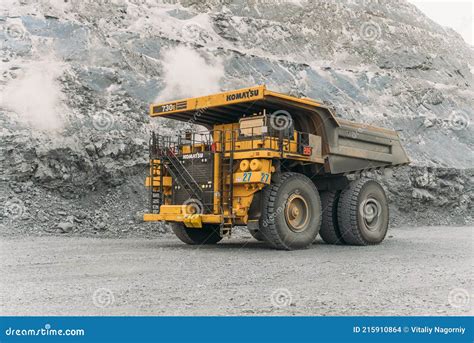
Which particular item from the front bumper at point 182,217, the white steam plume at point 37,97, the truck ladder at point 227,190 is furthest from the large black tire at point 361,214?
the white steam plume at point 37,97

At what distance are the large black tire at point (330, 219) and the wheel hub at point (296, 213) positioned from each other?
179 cm

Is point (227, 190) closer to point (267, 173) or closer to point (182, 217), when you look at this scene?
point (267, 173)

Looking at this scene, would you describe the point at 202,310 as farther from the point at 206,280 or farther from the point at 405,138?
the point at 405,138

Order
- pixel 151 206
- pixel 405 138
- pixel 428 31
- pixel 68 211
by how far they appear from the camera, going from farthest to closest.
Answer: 1. pixel 428 31
2. pixel 405 138
3. pixel 68 211
4. pixel 151 206

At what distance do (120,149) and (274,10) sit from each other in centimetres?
1702

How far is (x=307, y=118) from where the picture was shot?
11297 mm

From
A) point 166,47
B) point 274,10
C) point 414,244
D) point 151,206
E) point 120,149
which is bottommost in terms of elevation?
point 414,244

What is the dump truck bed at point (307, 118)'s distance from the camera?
10383 mm

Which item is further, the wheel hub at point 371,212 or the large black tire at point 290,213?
the wheel hub at point 371,212

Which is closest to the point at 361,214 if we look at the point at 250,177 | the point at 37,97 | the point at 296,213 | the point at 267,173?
the point at 296,213

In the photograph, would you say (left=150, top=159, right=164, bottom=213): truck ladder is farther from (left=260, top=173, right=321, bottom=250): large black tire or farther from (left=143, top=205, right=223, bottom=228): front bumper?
(left=260, top=173, right=321, bottom=250): large black tire

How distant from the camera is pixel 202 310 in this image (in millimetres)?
4883

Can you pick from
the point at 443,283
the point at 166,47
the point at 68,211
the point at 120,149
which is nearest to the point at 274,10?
the point at 166,47

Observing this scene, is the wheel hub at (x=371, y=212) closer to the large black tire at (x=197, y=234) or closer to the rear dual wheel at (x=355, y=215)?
the rear dual wheel at (x=355, y=215)
